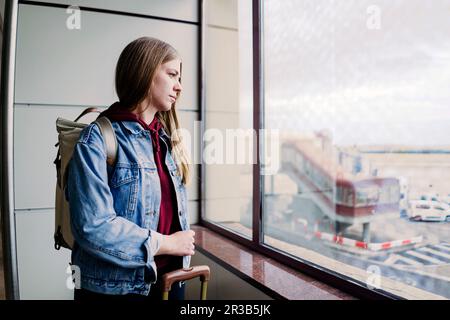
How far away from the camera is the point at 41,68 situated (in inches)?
87.3

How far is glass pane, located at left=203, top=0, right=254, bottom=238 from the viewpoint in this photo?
240cm

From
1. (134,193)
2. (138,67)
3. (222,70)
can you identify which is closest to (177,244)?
(134,193)

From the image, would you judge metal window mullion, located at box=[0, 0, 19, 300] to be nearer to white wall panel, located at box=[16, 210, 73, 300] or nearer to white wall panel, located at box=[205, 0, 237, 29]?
white wall panel, located at box=[16, 210, 73, 300]

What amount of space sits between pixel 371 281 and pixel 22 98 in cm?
223

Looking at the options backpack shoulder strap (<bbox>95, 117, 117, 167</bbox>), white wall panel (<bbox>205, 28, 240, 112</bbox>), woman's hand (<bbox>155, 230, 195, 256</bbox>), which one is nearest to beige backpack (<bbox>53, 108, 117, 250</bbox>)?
backpack shoulder strap (<bbox>95, 117, 117, 167</bbox>)

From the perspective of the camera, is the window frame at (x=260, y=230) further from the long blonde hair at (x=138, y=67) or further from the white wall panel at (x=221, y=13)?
the long blonde hair at (x=138, y=67)

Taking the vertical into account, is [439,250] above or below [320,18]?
below

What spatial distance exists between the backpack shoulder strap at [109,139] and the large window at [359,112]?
1.05m

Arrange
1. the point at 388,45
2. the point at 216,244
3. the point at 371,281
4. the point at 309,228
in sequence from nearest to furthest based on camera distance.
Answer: the point at 371,281
the point at 388,45
the point at 216,244
the point at 309,228

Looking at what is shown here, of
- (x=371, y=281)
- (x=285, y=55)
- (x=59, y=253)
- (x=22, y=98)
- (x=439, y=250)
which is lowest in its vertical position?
(x=59, y=253)

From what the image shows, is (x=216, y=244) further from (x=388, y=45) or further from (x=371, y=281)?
(x=388, y=45)

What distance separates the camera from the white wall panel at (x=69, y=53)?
219 centimetres
